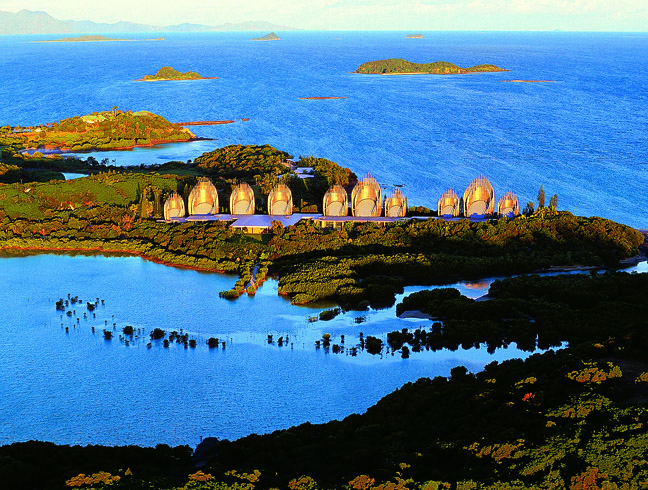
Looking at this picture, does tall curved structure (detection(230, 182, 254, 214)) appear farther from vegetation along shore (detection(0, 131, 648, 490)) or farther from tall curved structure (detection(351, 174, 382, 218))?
tall curved structure (detection(351, 174, 382, 218))

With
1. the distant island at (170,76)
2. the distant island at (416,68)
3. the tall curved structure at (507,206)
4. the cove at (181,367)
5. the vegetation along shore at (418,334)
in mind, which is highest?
the distant island at (416,68)

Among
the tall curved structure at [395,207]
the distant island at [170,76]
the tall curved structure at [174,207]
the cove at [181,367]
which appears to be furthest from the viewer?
the distant island at [170,76]

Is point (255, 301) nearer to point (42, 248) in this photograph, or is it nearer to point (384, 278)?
point (384, 278)

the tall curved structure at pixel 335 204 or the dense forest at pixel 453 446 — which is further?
the tall curved structure at pixel 335 204

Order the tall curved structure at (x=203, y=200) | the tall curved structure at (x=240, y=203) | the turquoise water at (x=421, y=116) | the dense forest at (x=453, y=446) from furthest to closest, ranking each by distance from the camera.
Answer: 1. the turquoise water at (x=421, y=116)
2. the tall curved structure at (x=203, y=200)
3. the tall curved structure at (x=240, y=203)
4. the dense forest at (x=453, y=446)

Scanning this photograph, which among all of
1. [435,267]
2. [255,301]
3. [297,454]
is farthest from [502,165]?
[297,454]

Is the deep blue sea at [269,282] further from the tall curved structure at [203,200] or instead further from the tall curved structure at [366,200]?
the tall curved structure at [203,200]

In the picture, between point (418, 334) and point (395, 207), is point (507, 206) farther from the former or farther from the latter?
point (418, 334)

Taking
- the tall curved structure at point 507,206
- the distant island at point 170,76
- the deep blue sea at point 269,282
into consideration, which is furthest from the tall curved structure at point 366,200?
the distant island at point 170,76

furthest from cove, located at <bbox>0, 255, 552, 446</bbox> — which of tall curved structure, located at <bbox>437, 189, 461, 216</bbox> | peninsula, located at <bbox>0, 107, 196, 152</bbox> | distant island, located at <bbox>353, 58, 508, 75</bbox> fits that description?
distant island, located at <bbox>353, 58, 508, 75</bbox>
